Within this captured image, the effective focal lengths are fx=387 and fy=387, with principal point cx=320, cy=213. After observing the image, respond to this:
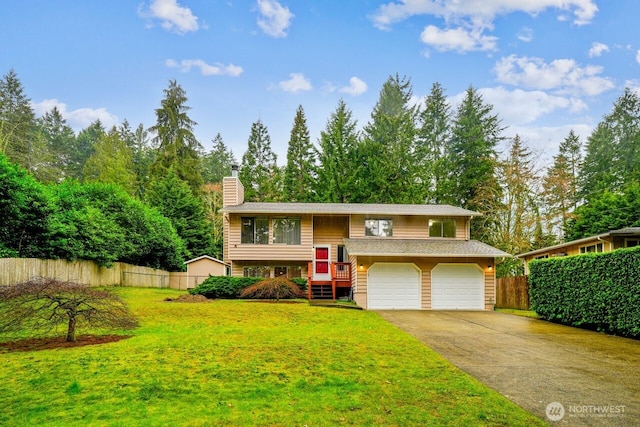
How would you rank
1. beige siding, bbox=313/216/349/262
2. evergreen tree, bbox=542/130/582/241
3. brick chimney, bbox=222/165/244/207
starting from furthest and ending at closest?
1. evergreen tree, bbox=542/130/582/241
2. beige siding, bbox=313/216/349/262
3. brick chimney, bbox=222/165/244/207

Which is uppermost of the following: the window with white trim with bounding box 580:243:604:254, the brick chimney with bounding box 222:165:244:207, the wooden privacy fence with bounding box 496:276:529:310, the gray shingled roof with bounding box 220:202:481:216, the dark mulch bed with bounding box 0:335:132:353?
the brick chimney with bounding box 222:165:244:207

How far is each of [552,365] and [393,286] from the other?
10.2 metres

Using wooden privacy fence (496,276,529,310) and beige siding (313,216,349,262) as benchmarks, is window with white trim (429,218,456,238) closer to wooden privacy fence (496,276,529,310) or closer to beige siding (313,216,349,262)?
wooden privacy fence (496,276,529,310)

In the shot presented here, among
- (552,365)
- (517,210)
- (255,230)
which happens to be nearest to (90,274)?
(255,230)

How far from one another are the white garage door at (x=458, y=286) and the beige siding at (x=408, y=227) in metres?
3.28

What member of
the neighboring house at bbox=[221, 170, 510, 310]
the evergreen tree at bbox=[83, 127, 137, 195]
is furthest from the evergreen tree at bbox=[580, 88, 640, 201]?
the evergreen tree at bbox=[83, 127, 137, 195]

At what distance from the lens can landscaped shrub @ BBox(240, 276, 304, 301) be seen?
671 inches

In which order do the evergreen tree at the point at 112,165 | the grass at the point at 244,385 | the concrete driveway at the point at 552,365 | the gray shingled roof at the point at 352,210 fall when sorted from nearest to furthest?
the grass at the point at 244,385 < the concrete driveway at the point at 552,365 < the gray shingled roof at the point at 352,210 < the evergreen tree at the point at 112,165

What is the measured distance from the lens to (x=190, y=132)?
3766cm

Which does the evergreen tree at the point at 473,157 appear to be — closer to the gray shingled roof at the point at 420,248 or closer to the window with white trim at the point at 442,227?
the window with white trim at the point at 442,227

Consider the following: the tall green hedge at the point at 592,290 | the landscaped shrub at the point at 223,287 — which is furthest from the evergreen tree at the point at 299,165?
the tall green hedge at the point at 592,290

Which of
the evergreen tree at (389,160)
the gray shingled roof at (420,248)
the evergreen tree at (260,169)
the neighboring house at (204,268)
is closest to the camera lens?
the gray shingled roof at (420,248)

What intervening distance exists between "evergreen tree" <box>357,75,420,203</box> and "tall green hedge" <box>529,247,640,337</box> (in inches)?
659

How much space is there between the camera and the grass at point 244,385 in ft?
12.7
